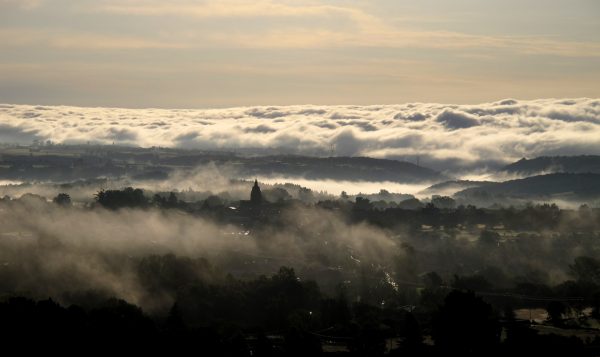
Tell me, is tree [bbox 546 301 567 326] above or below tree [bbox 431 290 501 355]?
below

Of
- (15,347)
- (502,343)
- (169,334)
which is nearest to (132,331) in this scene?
(169,334)

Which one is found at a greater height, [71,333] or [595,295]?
[71,333]

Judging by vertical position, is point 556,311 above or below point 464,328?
below

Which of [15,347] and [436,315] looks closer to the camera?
[15,347]

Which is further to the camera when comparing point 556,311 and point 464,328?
point 556,311

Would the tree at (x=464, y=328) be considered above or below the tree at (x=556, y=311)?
above

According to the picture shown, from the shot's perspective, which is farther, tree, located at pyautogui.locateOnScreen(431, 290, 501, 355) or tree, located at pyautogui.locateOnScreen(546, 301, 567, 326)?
tree, located at pyautogui.locateOnScreen(546, 301, 567, 326)

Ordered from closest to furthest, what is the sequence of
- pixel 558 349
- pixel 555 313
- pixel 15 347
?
pixel 15 347
pixel 558 349
pixel 555 313

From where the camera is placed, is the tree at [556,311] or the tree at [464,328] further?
the tree at [556,311]

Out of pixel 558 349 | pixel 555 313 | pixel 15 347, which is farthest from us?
pixel 555 313

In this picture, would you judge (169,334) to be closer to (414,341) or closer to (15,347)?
(15,347)
